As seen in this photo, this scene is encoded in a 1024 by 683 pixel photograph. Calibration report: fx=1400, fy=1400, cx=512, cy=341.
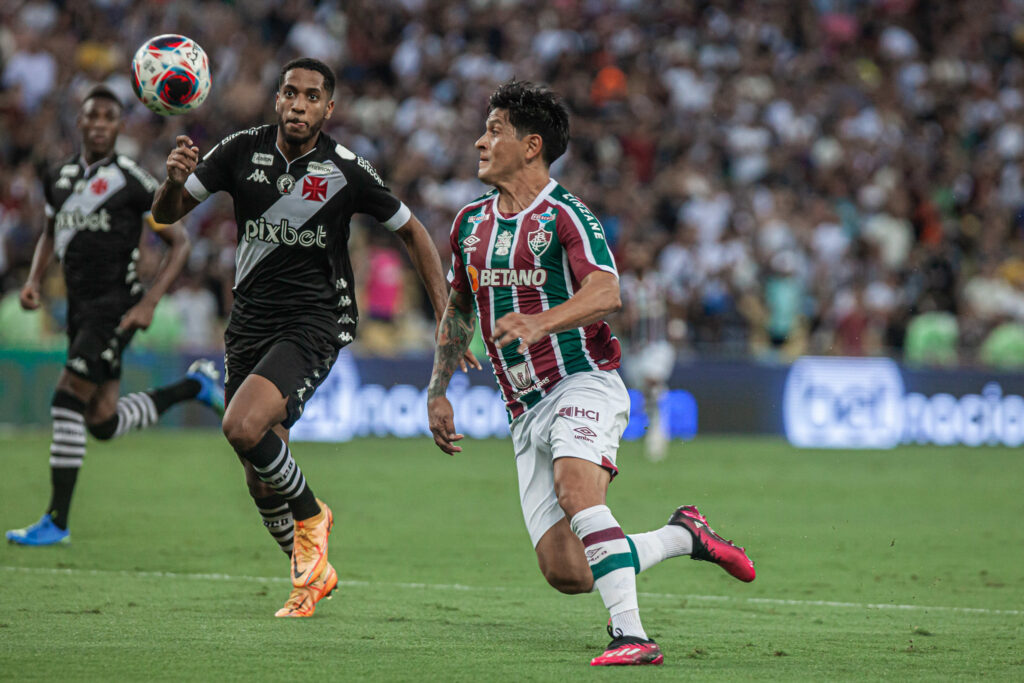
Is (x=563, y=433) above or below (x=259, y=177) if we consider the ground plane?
below

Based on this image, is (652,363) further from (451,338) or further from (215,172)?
(451,338)

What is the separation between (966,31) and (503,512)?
1841 cm

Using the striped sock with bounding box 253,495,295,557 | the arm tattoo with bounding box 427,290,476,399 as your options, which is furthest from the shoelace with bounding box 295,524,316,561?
the arm tattoo with bounding box 427,290,476,399

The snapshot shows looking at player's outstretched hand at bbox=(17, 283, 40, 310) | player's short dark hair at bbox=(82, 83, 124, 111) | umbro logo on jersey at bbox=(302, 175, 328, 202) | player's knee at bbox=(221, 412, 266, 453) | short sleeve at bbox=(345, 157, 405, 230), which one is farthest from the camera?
player's outstretched hand at bbox=(17, 283, 40, 310)

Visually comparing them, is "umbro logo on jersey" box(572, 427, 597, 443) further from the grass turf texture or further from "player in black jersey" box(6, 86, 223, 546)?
"player in black jersey" box(6, 86, 223, 546)

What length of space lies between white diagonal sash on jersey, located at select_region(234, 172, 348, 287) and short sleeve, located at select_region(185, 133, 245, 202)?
0.14 m

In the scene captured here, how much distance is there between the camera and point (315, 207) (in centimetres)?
730

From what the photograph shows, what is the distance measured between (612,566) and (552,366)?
1.00 m

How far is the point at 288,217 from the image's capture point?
7293mm

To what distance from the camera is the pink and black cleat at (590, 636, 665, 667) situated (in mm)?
5734

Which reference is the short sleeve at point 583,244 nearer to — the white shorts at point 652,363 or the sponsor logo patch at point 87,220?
the sponsor logo patch at point 87,220

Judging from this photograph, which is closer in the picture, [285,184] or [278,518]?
[285,184]

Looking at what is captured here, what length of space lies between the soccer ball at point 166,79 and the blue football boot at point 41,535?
11.3 feet

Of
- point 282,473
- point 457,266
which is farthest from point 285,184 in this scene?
point 282,473
